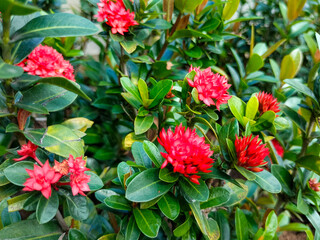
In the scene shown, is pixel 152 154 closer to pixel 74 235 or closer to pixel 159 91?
pixel 159 91

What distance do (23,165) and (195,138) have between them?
530 millimetres

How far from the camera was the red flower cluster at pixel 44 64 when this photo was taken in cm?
103

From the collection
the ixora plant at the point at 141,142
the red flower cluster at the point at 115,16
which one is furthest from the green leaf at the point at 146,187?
the red flower cluster at the point at 115,16

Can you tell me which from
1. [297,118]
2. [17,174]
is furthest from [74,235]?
[297,118]

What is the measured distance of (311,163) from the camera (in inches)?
46.9

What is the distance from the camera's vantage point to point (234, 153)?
91cm

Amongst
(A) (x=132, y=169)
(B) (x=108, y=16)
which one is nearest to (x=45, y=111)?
(A) (x=132, y=169)

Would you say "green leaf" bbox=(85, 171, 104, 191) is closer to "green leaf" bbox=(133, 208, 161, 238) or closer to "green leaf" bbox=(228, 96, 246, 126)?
"green leaf" bbox=(133, 208, 161, 238)

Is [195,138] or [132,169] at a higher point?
[195,138]

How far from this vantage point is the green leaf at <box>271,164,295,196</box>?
1276 millimetres

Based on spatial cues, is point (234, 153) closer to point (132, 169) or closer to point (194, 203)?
point (194, 203)

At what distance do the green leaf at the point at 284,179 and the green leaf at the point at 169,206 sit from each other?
1.85 feet

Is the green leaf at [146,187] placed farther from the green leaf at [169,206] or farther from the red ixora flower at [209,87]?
the red ixora flower at [209,87]

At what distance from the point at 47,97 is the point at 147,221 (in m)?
0.52
